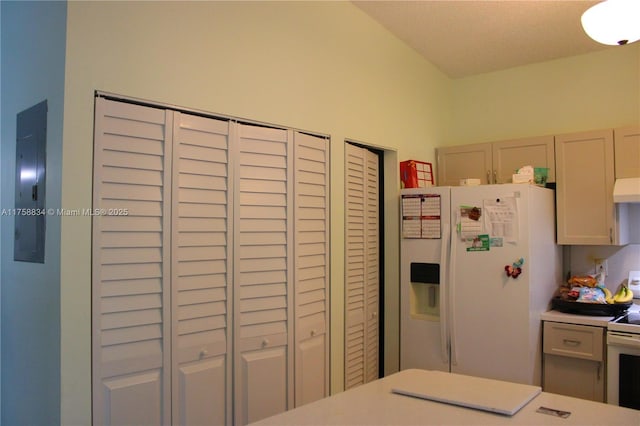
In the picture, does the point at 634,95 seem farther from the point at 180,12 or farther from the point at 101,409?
the point at 101,409

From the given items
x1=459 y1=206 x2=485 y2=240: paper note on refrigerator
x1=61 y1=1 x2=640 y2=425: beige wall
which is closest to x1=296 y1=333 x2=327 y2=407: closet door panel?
x1=61 y1=1 x2=640 y2=425: beige wall

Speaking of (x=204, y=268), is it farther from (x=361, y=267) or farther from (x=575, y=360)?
(x=575, y=360)

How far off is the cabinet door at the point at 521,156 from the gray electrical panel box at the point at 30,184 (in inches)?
119

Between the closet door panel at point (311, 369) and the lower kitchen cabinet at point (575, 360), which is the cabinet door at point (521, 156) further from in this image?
the closet door panel at point (311, 369)

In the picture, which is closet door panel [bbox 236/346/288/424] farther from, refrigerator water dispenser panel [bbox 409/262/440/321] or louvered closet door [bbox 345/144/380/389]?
refrigerator water dispenser panel [bbox 409/262/440/321]

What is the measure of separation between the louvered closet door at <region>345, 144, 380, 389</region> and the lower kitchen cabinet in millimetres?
1098

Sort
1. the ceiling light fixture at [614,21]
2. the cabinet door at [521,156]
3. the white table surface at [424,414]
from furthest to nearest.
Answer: the cabinet door at [521,156] → the ceiling light fixture at [614,21] → the white table surface at [424,414]

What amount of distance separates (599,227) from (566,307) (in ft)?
1.89

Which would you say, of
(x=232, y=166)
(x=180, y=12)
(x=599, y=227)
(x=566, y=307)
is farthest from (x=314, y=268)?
(x=599, y=227)

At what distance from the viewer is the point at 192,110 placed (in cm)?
219

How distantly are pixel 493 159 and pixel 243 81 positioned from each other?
7.21 ft

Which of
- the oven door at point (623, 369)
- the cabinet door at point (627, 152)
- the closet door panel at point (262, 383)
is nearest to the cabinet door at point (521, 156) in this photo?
the cabinet door at point (627, 152)

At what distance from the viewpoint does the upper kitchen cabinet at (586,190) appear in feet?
10.9

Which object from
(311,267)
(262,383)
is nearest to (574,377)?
(311,267)
